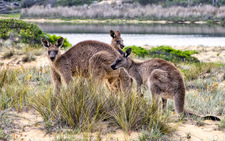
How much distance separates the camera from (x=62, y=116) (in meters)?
4.96

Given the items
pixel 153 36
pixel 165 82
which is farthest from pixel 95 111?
pixel 153 36

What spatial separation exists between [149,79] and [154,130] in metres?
1.31

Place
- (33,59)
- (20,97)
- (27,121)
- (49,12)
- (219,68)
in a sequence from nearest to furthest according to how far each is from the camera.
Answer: (27,121) → (20,97) → (219,68) → (33,59) → (49,12)

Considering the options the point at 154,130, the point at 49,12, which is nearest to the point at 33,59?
the point at 154,130

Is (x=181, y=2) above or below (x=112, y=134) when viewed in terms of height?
above

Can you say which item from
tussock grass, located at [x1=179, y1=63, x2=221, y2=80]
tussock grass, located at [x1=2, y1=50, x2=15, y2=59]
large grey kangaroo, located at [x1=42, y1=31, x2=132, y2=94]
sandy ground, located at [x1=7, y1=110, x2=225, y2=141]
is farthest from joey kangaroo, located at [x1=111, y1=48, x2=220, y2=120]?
tussock grass, located at [x1=2, y1=50, x2=15, y2=59]

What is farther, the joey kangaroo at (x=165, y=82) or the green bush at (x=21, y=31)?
the green bush at (x=21, y=31)

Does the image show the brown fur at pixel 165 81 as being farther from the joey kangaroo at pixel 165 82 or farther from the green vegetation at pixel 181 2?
the green vegetation at pixel 181 2

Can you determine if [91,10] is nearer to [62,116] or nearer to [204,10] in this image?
[204,10]

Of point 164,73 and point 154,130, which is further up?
point 164,73

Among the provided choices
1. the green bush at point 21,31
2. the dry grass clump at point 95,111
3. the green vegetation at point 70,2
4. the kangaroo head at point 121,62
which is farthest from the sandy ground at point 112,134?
the green vegetation at point 70,2

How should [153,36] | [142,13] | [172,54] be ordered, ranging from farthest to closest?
1. [142,13]
2. [153,36]
3. [172,54]

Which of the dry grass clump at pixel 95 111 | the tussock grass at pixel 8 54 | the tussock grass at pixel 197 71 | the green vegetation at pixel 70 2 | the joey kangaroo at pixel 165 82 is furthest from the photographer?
the green vegetation at pixel 70 2

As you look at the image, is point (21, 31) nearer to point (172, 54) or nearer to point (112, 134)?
point (172, 54)
